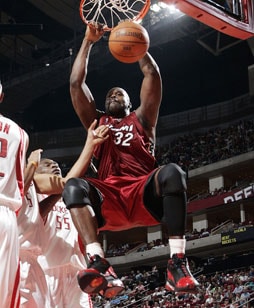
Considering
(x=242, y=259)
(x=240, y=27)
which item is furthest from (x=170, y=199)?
(x=242, y=259)

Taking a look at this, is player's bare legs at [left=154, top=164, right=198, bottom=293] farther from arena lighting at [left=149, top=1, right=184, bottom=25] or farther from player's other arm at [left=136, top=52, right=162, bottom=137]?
arena lighting at [left=149, top=1, right=184, bottom=25]

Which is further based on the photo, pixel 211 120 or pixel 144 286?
pixel 211 120

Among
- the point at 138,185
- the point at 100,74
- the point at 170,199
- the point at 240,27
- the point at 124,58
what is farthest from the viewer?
the point at 100,74

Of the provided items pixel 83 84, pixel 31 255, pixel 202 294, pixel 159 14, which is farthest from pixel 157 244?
pixel 83 84

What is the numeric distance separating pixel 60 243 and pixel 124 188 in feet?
4.48

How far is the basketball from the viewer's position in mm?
4691

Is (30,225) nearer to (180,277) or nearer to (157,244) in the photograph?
(180,277)

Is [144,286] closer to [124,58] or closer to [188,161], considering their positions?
[188,161]

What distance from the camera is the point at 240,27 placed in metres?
6.57

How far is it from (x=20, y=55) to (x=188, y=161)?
9163 millimetres

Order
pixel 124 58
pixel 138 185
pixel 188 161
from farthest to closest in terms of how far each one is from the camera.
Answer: pixel 188 161 < pixel 124 58 < pixel 138 185

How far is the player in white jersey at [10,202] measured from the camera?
3.85m

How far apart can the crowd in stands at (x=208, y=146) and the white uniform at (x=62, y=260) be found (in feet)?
59.2

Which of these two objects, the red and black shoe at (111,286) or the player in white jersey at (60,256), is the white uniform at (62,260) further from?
the red and black shoe at (111,286)
